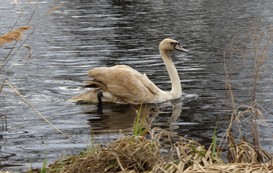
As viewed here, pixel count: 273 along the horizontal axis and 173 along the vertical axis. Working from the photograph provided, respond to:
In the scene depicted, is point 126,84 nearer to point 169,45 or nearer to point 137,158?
point 169,45

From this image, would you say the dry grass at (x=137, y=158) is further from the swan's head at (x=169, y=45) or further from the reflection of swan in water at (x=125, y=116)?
the swan's head at (x=169, y=45)

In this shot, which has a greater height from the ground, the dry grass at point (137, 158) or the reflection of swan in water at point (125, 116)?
the dry grass at point (137, 158)

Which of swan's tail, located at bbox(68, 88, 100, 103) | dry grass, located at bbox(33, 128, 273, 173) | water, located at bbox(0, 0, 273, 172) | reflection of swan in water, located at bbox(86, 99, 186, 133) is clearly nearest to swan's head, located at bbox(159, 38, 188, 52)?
water, located at bbox(0, 0, 273, 172)

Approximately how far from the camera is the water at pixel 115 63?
30.9 feet

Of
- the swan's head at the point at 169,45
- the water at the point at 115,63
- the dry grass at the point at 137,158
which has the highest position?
the dry grass at the point at 137,158

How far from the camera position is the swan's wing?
11867 mm

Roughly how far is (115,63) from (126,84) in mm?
4032

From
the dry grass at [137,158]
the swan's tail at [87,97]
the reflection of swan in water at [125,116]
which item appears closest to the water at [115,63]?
the reflection of swan in water at [125,116]

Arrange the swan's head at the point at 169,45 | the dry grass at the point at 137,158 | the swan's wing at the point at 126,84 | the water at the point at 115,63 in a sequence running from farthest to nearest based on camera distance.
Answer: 1. the swan's head at the point at 169,45
2. the swan's wing at the point at 126,84
3. the water at the point at 115,63
4. the dry grass at the point at 137,158

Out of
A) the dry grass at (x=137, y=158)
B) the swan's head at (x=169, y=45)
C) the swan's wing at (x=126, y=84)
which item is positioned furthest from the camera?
the swan's head at (x=169, y=45)

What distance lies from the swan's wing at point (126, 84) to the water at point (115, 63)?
256 millimetres

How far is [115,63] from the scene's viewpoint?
15.9 m

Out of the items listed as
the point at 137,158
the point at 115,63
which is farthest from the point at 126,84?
the point at 137,158

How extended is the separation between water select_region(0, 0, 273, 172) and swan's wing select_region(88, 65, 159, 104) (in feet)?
0.84
